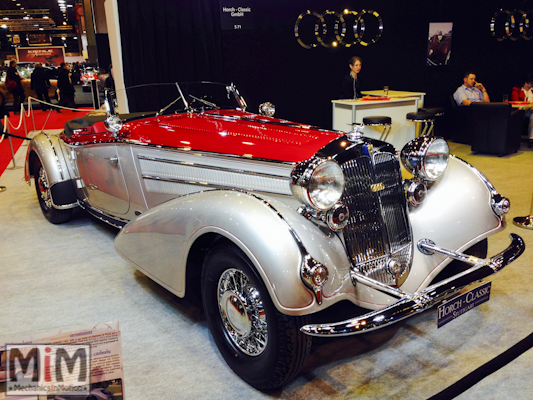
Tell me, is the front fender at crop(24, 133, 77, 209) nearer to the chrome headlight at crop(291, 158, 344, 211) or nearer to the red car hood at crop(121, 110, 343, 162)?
the red car hood at crop(121, 110, 343, 162)

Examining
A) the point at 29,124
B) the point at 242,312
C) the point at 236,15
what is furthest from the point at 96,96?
the point at 242,312

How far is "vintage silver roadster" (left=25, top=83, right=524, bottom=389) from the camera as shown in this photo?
6.14ft

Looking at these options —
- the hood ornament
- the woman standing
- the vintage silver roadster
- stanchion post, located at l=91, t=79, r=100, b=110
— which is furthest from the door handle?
stanchion post, located at l=91, t=79, r=100, b=110

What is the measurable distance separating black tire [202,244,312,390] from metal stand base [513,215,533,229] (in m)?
2.98

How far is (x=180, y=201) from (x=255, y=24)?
19.4 ft

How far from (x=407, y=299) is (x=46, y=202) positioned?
3882mm

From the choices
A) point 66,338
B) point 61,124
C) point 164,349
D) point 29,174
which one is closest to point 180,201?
point 164,349

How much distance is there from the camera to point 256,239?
1882 millimetres

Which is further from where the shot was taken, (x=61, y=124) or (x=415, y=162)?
(x=61, y=124)

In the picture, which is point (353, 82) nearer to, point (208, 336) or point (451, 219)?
point (451, 219)

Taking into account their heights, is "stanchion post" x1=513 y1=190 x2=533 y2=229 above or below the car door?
below

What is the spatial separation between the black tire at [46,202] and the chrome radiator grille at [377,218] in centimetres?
324

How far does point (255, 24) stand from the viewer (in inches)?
298

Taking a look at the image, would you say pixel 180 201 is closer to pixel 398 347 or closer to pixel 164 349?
pixel 164 349
